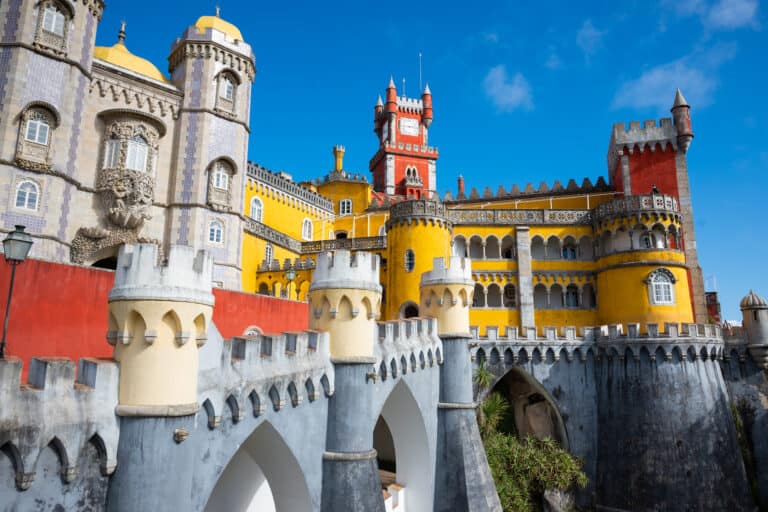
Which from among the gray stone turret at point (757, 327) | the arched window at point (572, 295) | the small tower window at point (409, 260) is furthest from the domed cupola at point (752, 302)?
the small tower window at point (409, 260)

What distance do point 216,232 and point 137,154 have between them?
5.41 metres

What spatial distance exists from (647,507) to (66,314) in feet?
98.2

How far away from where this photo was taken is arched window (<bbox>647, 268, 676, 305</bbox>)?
110ft

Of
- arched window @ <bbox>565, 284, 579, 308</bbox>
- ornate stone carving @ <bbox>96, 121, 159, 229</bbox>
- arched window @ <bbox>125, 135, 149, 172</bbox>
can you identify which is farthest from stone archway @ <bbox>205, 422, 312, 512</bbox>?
arched window @ <bbox>565, 284, 579, 308</bbox>

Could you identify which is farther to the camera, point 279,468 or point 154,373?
A: point 279,468

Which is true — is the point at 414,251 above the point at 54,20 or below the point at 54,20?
below

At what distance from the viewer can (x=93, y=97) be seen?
24.7m

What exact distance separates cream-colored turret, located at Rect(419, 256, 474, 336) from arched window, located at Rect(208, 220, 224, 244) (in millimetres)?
12248

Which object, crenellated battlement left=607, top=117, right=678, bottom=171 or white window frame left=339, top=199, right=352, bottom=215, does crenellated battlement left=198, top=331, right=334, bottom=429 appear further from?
white window frame left=339, top=199, right=352, bottom=215

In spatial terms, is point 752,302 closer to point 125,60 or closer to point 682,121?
point 682,121

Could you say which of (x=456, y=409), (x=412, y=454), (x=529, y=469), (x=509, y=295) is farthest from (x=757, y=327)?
(x=412, y=454)

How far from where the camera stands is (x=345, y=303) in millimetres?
Answer: 13398

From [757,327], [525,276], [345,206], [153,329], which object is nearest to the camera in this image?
[153,329]

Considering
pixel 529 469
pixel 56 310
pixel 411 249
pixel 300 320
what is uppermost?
pixel 411 249
